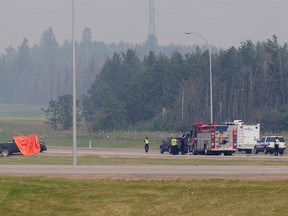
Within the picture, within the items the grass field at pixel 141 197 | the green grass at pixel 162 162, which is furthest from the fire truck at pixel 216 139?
the grass field at pixel 141 197

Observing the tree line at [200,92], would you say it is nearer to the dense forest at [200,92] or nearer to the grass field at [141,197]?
the dense forest at [200,92]

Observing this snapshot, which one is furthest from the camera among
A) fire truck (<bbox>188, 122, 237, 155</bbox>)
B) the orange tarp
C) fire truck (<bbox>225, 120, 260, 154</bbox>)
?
fire truck (<bbox>225, 120, 260, 154</bbox>)

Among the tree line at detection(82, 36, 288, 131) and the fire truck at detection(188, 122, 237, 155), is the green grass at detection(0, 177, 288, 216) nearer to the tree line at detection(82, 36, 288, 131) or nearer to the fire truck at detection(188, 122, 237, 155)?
the fire truck at detection(188, 122, 237, 155)

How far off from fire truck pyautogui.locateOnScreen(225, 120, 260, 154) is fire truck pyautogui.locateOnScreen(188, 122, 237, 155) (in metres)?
0.89

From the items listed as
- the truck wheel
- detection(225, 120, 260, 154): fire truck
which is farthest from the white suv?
the truck wheel

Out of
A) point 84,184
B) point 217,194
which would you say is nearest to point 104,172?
point 84,184

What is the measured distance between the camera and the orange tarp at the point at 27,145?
69500mm

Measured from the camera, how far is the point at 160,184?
2906 cm

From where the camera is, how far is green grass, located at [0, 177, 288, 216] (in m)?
24.0

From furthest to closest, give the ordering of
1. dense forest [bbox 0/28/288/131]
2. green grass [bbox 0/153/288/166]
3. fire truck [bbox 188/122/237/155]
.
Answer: dense forest [bbox 0/28/288/131]
fire truck [bbox 188/122/237/155]
green grass [bbox 0/153/288/166]

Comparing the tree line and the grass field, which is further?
the tree line

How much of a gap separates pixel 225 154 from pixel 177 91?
69237 millimetres

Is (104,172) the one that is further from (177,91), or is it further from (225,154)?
(177,91)

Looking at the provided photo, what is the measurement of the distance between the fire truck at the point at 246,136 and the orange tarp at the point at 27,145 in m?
14.4
